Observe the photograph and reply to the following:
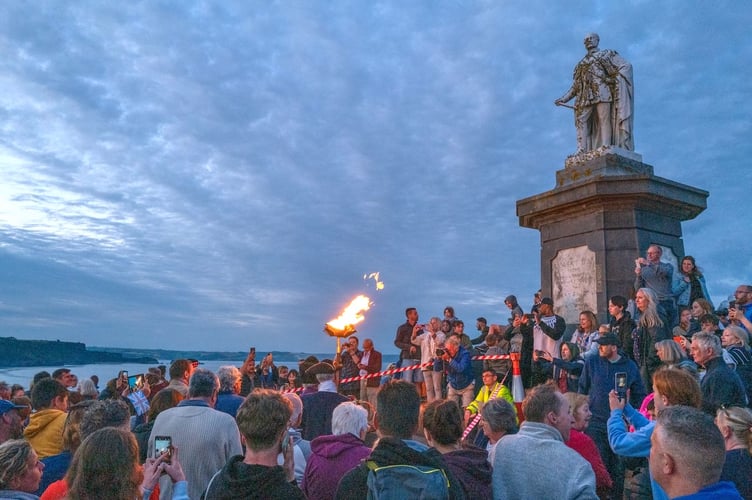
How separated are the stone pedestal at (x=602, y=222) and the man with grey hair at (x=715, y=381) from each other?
5.42 meters

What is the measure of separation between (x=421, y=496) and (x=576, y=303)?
9199 millimetres

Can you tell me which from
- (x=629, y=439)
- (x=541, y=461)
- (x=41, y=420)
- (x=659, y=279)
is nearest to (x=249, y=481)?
(x=541, y=461)

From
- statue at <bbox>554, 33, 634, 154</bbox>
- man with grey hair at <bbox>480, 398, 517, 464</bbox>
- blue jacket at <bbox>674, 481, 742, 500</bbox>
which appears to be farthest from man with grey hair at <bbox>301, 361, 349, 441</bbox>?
statue at <bbox>554, 33, 634, 154</bbox>

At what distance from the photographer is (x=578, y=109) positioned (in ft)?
40.1

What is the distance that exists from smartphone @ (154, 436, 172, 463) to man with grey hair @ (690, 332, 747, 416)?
4.29 m

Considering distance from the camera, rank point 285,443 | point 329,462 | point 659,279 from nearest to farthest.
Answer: point 285,443 < point 329,462 < point 659,279

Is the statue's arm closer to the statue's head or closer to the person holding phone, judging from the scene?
the statue's head

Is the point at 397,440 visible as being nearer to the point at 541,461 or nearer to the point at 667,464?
the point at 541,461

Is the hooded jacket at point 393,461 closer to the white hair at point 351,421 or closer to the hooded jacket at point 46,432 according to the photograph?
the white hair at point 351,421

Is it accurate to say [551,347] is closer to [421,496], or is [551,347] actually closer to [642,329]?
[642,329]

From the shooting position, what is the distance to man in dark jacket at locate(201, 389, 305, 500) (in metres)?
2.80

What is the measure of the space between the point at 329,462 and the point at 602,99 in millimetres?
10535

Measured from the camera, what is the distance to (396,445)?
2938mm

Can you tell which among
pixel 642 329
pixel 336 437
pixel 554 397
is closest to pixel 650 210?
pixel 642 329
